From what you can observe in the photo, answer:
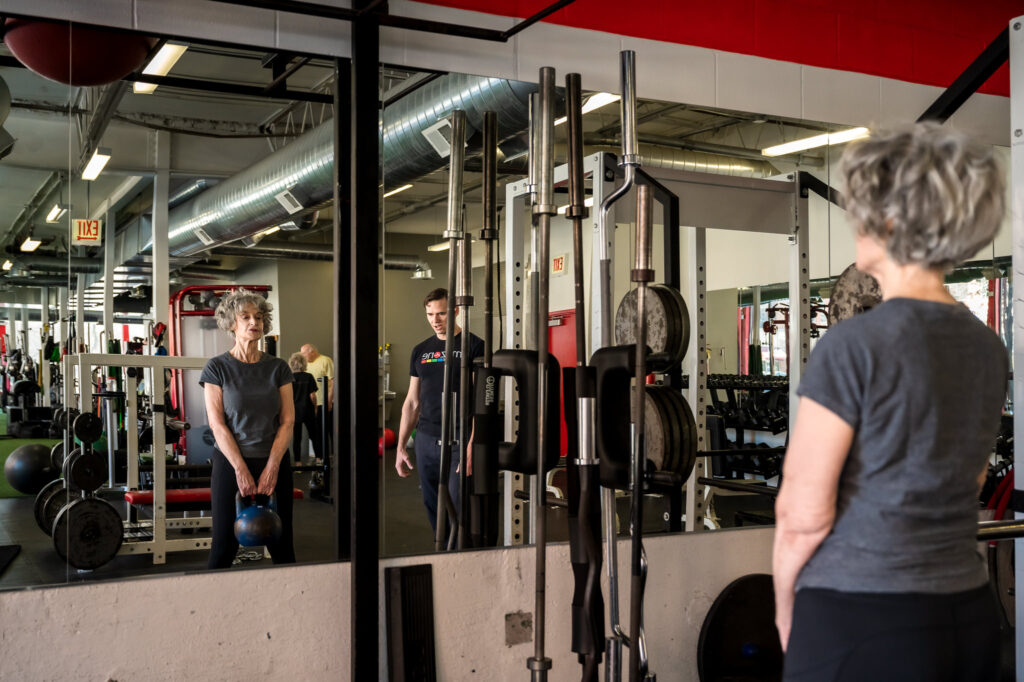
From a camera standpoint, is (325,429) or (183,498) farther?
(325,429)

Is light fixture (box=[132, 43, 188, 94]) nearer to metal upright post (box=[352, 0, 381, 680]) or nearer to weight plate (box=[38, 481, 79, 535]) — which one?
metal upright post (box=[352, 0, 381, 680])

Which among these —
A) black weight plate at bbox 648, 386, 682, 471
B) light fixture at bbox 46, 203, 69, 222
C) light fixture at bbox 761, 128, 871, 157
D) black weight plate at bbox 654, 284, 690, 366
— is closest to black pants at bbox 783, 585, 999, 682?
black weight plate at bbox 648, 386, 682, 471

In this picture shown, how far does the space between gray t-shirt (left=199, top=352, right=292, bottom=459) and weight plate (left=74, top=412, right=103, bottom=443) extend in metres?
0.37

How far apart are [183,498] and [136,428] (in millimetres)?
Answer: 275

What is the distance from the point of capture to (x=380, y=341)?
11.1 ft

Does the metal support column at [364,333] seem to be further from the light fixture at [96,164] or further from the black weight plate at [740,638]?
the black weight plate at [740,638]

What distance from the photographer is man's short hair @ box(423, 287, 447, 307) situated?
345cm

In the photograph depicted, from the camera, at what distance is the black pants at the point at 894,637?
1482mm

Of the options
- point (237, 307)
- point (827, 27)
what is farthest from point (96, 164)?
point (827, 27)

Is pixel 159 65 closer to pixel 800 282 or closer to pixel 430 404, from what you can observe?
pixel 430 404

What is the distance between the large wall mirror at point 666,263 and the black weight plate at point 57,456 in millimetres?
1052

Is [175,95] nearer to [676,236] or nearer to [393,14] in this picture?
[393,14]

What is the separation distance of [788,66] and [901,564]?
319 centimetres

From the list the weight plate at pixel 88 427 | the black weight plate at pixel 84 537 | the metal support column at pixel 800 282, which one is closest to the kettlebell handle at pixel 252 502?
the black weight plate at pixel 84 537
